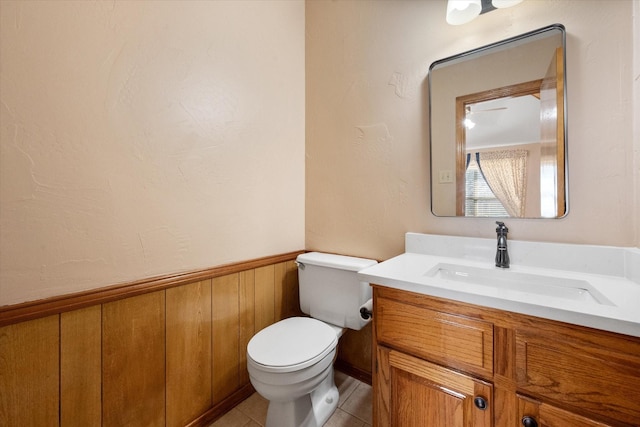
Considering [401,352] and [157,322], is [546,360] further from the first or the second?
[157,322]

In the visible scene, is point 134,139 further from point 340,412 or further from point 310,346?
point 340,412

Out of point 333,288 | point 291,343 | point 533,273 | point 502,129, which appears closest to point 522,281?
point 533,273

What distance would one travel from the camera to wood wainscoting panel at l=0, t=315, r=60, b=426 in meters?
0.83

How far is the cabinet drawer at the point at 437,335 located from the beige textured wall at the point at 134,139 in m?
0.86

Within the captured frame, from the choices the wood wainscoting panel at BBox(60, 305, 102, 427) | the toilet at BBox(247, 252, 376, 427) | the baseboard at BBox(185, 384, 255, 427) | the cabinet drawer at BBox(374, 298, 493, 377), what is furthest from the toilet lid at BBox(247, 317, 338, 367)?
the wood wainscoting panel at BBox(60, 305, 102, 427)

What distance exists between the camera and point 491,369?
2.55 ft

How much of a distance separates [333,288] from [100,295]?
40.3 inches

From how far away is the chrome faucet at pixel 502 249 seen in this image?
110 cm

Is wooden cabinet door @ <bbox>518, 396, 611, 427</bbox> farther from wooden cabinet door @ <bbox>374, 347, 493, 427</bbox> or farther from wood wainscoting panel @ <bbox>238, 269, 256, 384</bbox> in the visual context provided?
wood wainscoting panel @ <bbox>238, 269, 256, 384</bbox>

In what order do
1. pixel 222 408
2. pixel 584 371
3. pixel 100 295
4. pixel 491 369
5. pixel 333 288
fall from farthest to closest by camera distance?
pixel 333 288, pixel 222 408, pixel 100 295, pixel 491 369, pixel 584 371

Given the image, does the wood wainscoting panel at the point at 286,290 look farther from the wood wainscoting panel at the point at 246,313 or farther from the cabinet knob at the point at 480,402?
the cabinet knob at the point at 480,402

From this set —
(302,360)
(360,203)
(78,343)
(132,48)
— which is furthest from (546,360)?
(132,48)

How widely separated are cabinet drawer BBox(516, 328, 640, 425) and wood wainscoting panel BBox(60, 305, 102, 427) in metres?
1.40

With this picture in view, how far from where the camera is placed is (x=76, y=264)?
958 millimetres
